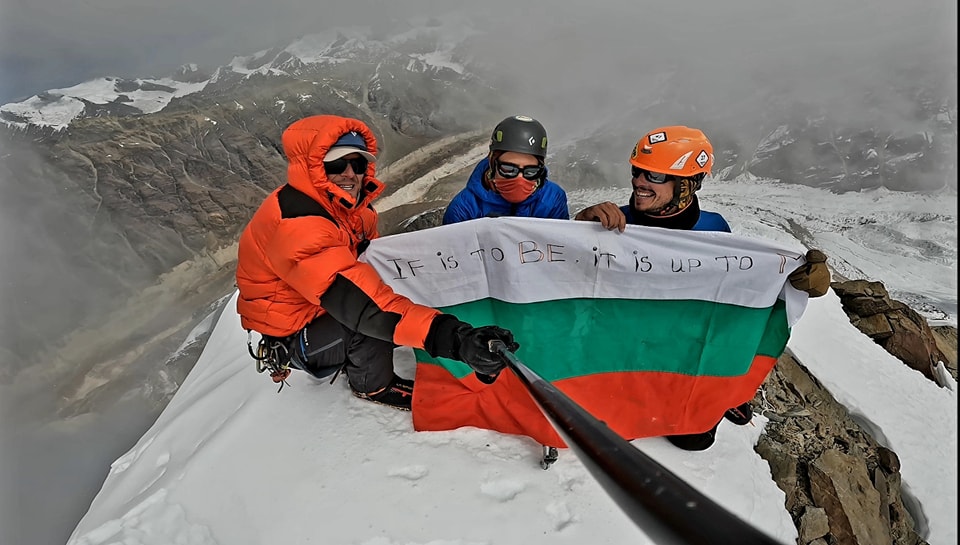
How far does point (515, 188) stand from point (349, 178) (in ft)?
5.26

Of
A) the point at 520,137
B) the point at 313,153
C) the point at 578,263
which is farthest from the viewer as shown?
the point at 520,137

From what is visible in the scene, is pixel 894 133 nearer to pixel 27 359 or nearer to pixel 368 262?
pixel 368 262

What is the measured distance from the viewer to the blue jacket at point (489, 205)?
182 inches

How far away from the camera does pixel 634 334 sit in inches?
163

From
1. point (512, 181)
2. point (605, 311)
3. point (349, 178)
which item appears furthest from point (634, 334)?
point (349, 178)

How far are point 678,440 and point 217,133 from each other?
2102 inches

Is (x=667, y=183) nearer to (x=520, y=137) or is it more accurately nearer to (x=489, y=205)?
(x=520, y=137)

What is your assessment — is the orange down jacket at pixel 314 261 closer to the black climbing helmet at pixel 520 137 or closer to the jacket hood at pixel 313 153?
the jacket hood at pixel 313 153

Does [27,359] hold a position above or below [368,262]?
below

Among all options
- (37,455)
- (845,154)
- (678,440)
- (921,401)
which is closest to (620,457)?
(678,440)

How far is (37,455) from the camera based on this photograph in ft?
83.3

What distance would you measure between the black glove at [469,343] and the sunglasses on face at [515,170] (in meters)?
2.01

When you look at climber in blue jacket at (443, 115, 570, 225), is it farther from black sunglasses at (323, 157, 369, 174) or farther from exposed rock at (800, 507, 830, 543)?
exposed rock at (800, 507, 830, 543)

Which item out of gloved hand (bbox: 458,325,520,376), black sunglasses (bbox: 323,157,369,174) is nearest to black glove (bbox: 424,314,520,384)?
gloved hand (bbox: 458,325,520,376)
